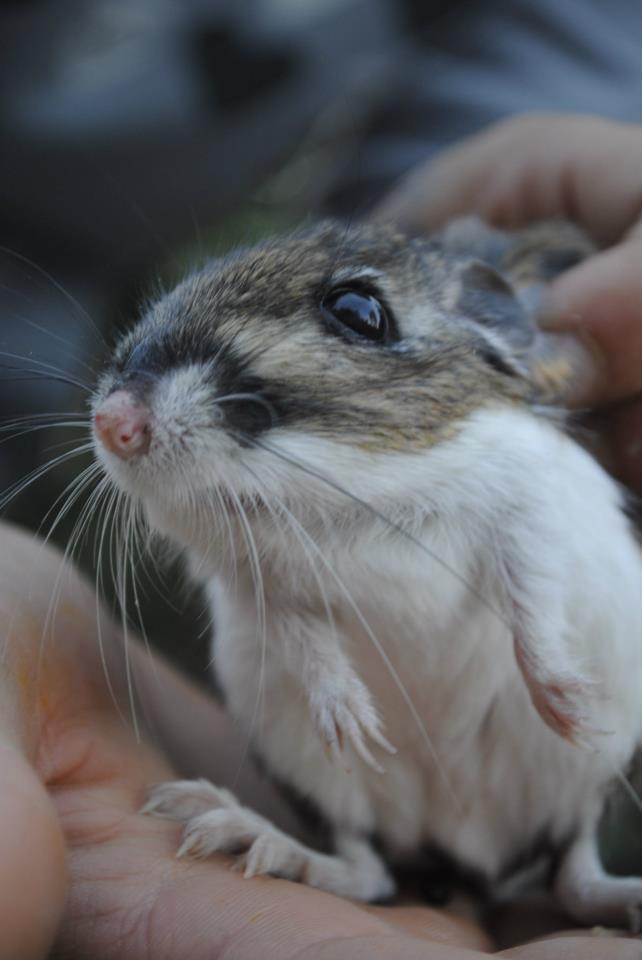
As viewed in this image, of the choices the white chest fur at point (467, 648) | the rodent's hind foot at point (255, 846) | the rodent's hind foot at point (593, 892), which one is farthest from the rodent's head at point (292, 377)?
→ the rodent's hind foot at point (593, 892)

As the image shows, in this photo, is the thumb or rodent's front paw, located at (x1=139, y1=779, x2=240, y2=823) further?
the thumb

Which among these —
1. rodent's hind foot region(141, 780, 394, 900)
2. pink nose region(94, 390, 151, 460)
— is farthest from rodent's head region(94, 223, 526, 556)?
rodent's hind foot region(141, 780, 394, 900)

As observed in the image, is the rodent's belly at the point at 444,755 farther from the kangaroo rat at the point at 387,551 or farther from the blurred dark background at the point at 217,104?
the blurred dark background at the point at 217,104

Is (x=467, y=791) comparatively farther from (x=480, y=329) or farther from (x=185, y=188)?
(x=185, y=188)

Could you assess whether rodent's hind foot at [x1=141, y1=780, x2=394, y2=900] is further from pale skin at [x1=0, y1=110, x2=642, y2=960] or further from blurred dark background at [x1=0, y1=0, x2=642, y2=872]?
blurred dark background at [x1=0, y1=0, x2=642, y2=872]

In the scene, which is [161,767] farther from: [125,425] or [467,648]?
[125,425]

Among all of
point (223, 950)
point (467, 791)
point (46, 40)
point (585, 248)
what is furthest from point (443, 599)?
point (46, 40)
